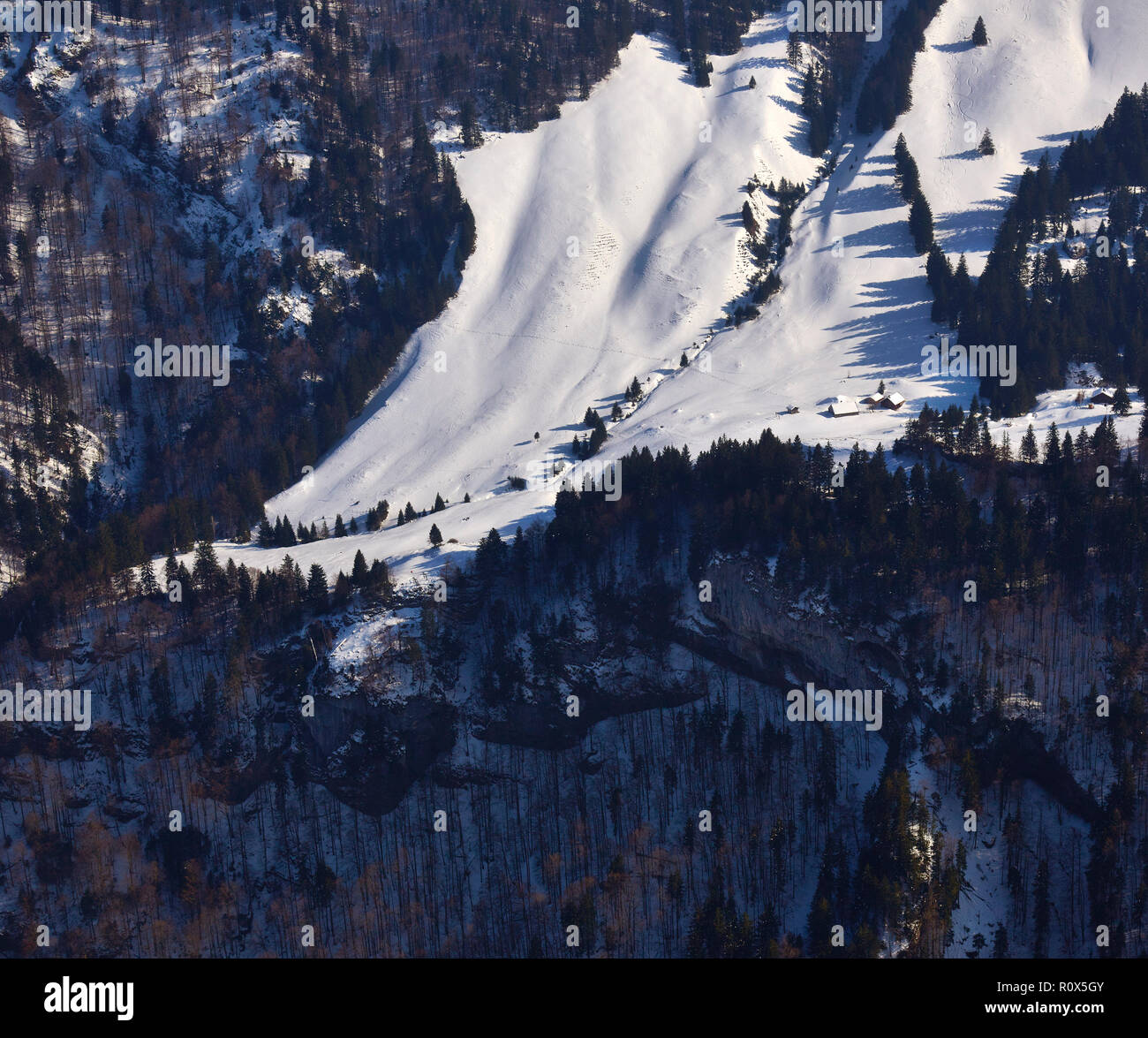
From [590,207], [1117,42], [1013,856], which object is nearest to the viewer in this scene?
[1013,856]

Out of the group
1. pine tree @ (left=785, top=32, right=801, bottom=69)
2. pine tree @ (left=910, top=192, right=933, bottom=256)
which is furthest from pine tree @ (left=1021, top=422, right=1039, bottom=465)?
pine tree @ (left=785, top=32, right=801, bottom=69)

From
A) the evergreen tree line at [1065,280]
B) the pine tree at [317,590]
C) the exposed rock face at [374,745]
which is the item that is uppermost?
the evergreen tree line at [1065,280]

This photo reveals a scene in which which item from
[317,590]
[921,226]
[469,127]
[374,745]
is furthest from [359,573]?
[469,127]

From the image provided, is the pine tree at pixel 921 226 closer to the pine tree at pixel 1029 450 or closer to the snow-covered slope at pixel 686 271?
the snow-covered slope at pixel 686 271

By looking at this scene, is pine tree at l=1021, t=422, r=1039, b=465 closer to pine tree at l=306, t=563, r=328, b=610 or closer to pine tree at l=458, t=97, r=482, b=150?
pine tree at l=306, t=563, r=328, b=610

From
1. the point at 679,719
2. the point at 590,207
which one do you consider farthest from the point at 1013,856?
the point at 590,207

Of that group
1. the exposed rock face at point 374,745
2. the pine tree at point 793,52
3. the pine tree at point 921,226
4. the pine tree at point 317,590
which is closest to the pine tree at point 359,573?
the pine tree at point 317,590
